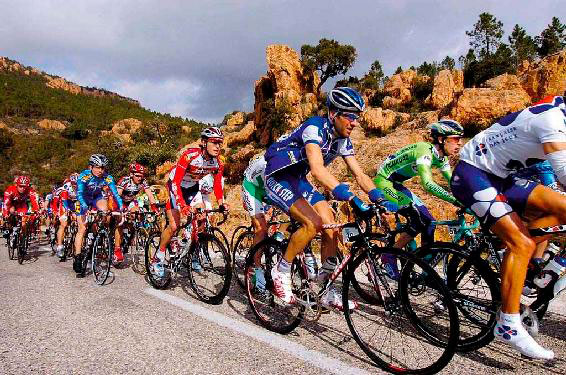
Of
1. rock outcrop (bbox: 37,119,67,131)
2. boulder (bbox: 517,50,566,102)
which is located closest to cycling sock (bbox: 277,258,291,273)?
boulder (bbox: 517,50,566,102)

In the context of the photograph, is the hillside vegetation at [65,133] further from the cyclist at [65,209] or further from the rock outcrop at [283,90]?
the cyclist at [65,209]

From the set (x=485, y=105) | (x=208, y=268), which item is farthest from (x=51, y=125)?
(x=208, y=268)

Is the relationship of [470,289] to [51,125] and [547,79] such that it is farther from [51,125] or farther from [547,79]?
[51,125]

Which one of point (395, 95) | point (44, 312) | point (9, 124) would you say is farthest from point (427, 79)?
point (9, 124)

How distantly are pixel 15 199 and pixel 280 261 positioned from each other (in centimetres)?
989

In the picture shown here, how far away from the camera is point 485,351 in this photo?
10.7 ft

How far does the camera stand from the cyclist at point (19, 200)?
33.0ft

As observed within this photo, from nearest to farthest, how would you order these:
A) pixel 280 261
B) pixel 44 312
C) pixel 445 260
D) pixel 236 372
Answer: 1. pixel 236 372
2. pixel 445 260
3. pixel 280 261
4. pixel 44 312

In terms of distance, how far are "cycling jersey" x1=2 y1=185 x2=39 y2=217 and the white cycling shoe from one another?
36.1 ft

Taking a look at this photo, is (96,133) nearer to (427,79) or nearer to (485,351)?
(427,79)

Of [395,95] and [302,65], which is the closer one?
[395,95]

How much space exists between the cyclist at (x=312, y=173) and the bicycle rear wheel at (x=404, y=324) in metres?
0.36

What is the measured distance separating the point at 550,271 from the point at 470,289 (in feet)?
2.29

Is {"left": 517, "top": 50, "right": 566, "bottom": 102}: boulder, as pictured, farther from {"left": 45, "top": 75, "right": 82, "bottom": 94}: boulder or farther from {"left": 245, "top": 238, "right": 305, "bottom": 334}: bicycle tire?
{"left": 45, "top": 75, "right": 82, "bottom": 94}: boulder
